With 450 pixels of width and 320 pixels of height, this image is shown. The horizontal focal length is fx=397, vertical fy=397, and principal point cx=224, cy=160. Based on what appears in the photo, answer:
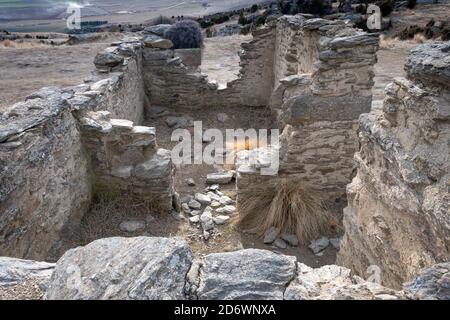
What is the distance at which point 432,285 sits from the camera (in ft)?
5.91

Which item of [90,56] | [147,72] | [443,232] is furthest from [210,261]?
[90,56]

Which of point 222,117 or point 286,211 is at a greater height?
point 222,117

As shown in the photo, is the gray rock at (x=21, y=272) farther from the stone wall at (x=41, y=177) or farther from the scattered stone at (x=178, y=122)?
the scattered stone at (x=178, y=122)

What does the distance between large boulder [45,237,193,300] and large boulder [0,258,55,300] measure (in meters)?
0.11

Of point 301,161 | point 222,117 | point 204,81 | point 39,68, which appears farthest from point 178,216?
point 39,68

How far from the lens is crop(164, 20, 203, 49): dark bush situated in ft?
43.7

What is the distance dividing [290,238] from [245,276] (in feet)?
10.2

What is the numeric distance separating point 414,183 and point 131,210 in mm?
3535

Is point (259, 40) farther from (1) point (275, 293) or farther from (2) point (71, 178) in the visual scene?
(1) point (275, 293)

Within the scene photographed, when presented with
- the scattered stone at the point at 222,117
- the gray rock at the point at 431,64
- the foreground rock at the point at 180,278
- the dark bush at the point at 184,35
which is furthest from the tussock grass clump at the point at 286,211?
the dark bush at the point at 184,35

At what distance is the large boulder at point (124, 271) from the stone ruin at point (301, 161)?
0.01 meters

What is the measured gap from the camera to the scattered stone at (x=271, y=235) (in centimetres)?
488

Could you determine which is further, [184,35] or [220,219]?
[184,35]
